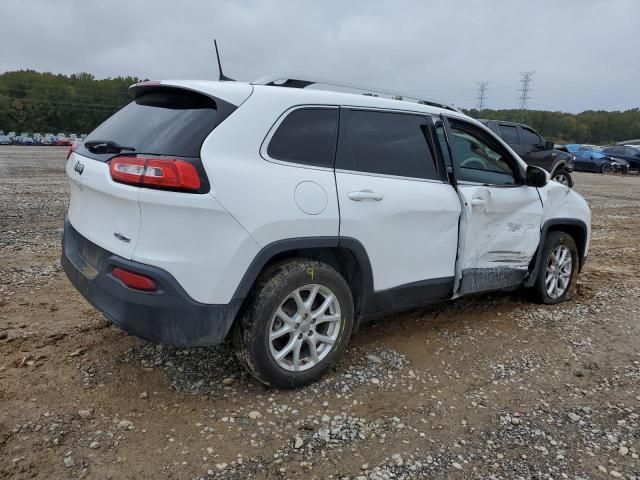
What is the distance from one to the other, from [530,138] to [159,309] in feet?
41.9

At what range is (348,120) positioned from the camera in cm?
327

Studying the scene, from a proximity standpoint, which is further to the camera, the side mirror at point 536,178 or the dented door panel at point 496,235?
the side mirror at point 536,178

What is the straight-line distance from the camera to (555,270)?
15.9 feet

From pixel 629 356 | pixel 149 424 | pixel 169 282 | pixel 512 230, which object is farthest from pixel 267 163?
pixel 629 356

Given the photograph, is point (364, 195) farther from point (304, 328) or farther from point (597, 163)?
point (597, 163)

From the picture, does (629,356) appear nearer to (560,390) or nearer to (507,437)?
(560,390)

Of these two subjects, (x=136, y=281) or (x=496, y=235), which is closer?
Result: (x=136, y=281)

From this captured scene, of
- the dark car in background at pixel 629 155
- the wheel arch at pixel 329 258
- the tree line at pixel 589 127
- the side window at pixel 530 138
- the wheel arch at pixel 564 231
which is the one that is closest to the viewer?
the wheel arch at pixel 329 258

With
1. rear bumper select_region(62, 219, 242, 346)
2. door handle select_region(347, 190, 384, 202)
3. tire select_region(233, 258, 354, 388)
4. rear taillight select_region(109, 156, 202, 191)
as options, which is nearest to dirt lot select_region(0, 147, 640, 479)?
tire select_region(233, 258, 354, 388)

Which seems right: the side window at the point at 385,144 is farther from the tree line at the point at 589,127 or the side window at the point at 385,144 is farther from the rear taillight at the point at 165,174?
the tree line at the point at 589,127

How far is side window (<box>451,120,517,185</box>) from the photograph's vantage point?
12.9ft

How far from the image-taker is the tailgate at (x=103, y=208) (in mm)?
2646

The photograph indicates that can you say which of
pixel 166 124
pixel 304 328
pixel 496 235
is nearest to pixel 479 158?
pixel 496 235

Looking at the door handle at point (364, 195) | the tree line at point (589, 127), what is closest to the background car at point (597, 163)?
the door handle at point (364, 195)
